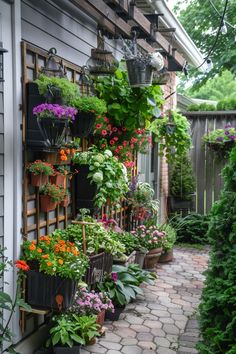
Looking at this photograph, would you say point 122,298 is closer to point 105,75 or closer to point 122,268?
point 122,268

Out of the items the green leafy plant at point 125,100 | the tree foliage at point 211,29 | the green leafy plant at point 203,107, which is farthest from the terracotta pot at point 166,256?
the tree foliage at point 211,29

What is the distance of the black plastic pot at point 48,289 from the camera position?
10.7ft

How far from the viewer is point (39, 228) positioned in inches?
145

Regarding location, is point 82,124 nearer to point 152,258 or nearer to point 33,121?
point 33,121

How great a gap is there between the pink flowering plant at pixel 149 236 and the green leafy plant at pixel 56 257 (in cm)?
251

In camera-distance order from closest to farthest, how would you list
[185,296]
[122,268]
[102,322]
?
[102,322] < [122,268] < [185,296]

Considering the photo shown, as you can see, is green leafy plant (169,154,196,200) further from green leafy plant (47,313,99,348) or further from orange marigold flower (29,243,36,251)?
orange marigold flower (29,243,36,251)

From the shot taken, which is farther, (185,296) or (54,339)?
(185,296)

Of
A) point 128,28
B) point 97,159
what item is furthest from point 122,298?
point 128,28

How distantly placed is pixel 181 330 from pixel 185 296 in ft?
3.36

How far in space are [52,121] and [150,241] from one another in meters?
3.25

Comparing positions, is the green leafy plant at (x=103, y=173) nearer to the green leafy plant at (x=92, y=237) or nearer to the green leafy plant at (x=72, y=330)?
the green leafy plant at (x=92, y=237)

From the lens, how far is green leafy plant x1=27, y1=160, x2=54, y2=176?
132 inches

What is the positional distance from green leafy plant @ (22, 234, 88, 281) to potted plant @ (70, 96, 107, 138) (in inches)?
42.0
